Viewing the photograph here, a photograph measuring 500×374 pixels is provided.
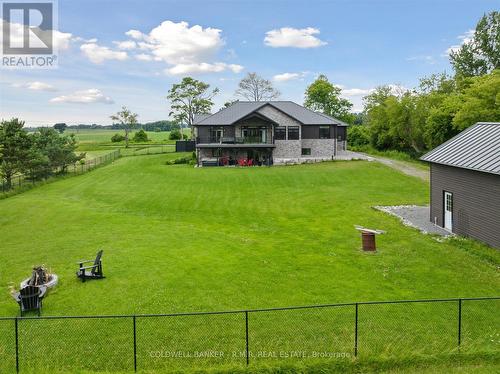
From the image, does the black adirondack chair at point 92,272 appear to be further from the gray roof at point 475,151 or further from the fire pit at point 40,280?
the gray roof at point 475,151

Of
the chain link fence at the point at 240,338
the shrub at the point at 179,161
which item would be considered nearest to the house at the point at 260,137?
the shrub at the point at 179,161

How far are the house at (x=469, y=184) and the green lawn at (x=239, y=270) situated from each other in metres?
1.53

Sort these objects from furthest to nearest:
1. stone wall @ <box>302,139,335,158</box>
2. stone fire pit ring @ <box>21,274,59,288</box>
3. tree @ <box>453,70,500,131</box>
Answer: stone wall @ <box>302,139,335,158</box> → tree @ <box>453,70,500,131</box> → stone fire pit ring @ <box>21,274,59,288</box>

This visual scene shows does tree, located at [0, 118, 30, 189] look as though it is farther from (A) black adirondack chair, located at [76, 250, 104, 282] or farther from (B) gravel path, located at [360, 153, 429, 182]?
(B) gravel path, located at [360, 153, 429, 182]

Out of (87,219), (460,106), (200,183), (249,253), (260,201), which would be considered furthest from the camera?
(460,106)

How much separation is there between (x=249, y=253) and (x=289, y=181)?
2163 cm

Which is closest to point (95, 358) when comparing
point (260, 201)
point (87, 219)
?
point (87, 219)

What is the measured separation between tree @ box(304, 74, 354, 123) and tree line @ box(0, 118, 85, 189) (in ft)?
189

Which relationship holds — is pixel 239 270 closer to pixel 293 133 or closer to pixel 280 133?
pixel 280 133

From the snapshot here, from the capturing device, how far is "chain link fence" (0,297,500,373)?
1017cm

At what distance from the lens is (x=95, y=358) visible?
1020 centimetres

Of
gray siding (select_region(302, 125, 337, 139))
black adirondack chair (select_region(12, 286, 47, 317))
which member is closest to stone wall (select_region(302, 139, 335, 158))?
gray siding (select_region(302, 125, 337, 139))

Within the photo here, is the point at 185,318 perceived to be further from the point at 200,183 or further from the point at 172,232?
the point at 200,183

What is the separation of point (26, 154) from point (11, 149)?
4.18ft
